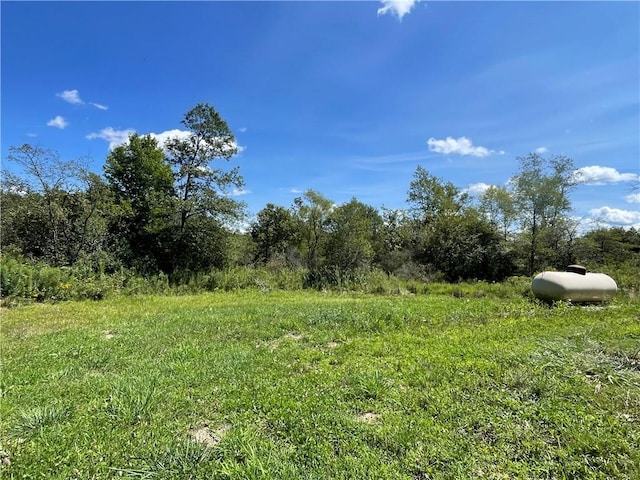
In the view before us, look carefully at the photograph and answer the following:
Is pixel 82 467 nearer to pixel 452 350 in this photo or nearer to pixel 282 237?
pixel 452 350

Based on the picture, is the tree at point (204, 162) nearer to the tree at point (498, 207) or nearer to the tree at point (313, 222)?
the tree at point (313, 222)

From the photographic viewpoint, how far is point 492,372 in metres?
3.50

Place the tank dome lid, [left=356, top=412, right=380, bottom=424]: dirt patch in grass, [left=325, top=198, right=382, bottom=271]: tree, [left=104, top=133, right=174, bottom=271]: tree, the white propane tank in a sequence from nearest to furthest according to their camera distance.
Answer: [left=356, top=412, right=380, bottom=424]: dirt patch in grass < the white propane tank < the tank dome lid < [left=104, top=133, right=174, bottom=271]: tree < [left=325, top=198, right=382, bottom=271]: tree

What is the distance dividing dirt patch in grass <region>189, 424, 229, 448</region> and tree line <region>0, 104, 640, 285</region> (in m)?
10.4

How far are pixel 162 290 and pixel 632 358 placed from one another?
1184 centimetres

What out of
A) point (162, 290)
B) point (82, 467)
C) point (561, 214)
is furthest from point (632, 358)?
point (561, 214)

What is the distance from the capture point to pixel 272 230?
776 inches

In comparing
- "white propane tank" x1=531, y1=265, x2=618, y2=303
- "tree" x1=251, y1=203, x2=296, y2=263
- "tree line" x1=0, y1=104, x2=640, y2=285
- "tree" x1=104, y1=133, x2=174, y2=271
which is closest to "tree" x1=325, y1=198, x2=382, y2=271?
"tree line" x1=0, y1=104, x2=640, y2=285

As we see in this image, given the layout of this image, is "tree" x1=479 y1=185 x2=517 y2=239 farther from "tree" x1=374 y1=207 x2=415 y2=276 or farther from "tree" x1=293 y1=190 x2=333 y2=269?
"tree" x1=293 y1=190 x2=333 y2=269

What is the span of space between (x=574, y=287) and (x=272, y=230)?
14.6 metres

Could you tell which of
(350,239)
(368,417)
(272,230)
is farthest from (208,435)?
(272,230)

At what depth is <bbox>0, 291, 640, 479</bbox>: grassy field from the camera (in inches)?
86.7

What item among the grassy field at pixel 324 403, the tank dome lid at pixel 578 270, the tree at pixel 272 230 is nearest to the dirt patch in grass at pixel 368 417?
the grassy field at pixel 324 403

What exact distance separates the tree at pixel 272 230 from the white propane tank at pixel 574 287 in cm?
1216
